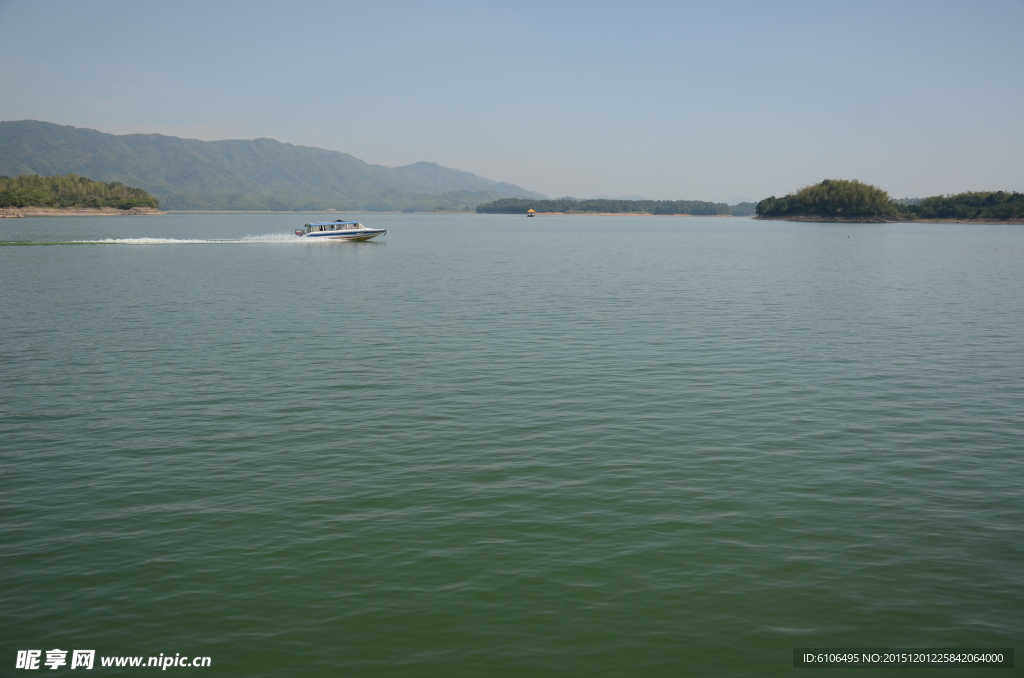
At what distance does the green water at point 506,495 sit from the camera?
12023 millimetres

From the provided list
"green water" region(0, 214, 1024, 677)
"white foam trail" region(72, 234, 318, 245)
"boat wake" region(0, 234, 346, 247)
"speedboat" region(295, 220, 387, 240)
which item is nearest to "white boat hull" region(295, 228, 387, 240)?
"speedboat" region(295, 220, 387, 240)

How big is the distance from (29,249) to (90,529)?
103m

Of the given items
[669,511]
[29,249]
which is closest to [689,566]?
[669,511]

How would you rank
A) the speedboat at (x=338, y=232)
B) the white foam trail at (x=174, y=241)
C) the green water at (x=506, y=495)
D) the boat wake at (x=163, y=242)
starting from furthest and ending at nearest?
the speedboat at (x=338, y=232)
the white foam trail at (x=174, y=241)
the boat wake at (x=163, y=242)
the green water at (x=506, y=495)

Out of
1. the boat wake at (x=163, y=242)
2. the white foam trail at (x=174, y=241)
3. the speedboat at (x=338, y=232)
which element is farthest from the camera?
the speedboat at (x=338, y=232)

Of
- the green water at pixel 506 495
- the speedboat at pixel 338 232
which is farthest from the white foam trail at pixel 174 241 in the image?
the green water at pixel 506 495

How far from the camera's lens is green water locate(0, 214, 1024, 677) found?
12.0 meters

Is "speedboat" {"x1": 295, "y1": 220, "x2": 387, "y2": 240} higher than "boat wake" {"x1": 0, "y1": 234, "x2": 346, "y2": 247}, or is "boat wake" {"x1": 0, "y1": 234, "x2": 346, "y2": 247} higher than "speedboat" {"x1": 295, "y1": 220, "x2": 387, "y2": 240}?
"speedboat" {"x1": 295, "y1": 220, "x2": 387, "y2": 240}

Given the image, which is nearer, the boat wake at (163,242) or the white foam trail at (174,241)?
the boat wake at (163,242)

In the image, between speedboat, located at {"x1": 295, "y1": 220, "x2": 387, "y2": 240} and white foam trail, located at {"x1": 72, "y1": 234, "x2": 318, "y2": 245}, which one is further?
speedboat, located at {"x1": 295, "y1": 220, "x2": 387, "y2": 240}

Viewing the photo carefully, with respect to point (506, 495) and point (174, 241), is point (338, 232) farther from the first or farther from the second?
point (506, 495)

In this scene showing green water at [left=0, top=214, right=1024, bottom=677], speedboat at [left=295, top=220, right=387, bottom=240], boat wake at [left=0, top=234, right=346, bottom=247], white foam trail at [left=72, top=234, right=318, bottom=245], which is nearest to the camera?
green water at [left=0, top=214, right=1024, bottom=677]

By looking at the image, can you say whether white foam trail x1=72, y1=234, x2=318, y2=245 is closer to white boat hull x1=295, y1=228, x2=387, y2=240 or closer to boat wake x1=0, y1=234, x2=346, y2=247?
boat wake x1=0, y1=234, x2=346, y2=247

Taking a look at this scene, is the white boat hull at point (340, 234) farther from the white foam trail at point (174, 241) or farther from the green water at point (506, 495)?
the green water at point (506, 495)
